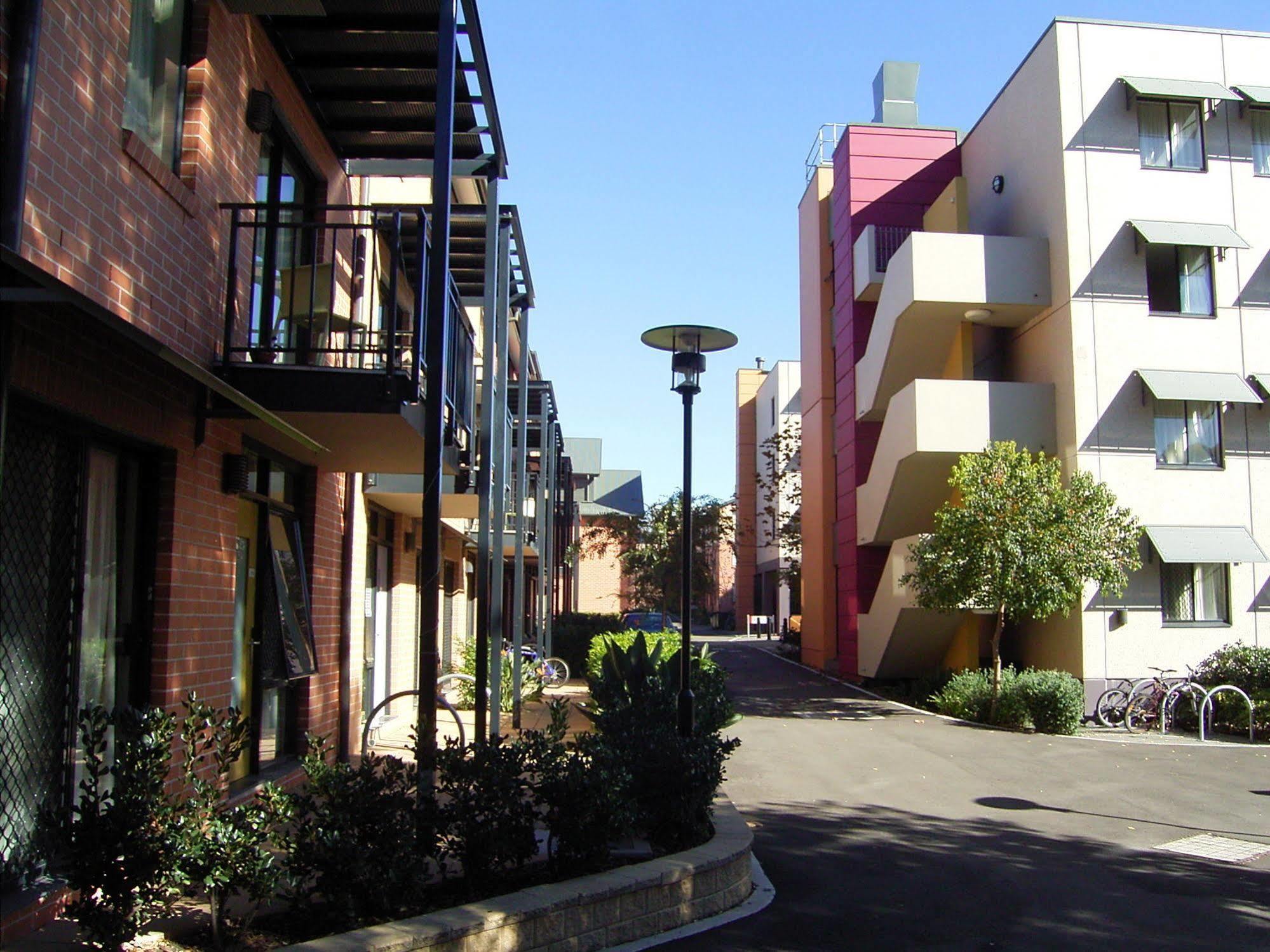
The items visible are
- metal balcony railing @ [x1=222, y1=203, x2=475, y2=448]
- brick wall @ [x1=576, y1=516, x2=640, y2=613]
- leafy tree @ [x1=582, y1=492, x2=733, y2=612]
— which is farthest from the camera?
brick wall @ [x1=576, y1=516, x2=640, y2=613]

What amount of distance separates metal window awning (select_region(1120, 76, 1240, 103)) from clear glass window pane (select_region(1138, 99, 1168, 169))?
0.37m

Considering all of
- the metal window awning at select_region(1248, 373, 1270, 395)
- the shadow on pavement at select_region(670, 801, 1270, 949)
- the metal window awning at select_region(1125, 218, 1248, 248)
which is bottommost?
the shadow on pavement at select_region(670, 801, 1270, 949)

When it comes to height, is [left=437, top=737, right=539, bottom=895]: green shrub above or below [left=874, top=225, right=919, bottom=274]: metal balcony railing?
below

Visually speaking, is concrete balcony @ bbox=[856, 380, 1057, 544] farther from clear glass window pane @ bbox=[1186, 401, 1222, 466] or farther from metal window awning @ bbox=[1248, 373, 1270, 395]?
metal window awning @ bbox=[1248, 373, 1270, 395]

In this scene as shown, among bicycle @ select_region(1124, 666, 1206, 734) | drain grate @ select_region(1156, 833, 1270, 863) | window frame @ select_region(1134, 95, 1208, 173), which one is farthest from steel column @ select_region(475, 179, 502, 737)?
window frame @ select_region(1134, 95, 1208, 173)

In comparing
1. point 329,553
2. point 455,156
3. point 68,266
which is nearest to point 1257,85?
point 455,156

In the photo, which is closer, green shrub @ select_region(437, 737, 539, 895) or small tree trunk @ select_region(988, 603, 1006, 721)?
green shrub @ select_region(437, 737, 539, 895)

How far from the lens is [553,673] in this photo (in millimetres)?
21172

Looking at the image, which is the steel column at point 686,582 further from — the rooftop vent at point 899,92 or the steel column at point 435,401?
the rooftop vent at point 899,92

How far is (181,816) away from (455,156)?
6830 millimetres

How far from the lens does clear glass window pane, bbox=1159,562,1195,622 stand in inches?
712

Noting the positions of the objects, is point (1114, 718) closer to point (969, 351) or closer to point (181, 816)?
point (969, 351)

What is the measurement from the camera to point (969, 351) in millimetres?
20719

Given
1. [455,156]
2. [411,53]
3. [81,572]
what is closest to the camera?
[81,572]
